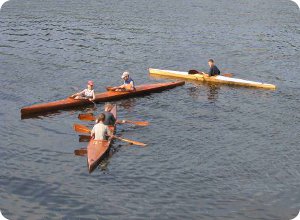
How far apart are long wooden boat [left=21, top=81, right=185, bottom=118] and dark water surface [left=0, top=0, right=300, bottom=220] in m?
0.45

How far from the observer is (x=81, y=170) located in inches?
677

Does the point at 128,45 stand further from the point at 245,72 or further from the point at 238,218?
the point at 238,218

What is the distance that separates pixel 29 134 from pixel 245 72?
54.1 ft

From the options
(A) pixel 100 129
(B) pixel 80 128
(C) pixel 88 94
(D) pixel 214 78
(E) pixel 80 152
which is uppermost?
(D) pixel 214 78

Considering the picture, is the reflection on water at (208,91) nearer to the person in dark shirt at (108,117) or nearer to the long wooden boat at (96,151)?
the person in dark shirt at (108,117)

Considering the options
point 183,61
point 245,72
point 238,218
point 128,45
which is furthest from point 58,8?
point 238,218

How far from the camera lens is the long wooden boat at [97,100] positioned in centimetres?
2239

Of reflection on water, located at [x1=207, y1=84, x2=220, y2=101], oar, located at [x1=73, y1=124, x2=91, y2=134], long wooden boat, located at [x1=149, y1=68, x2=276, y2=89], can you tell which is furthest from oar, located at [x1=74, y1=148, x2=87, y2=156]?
long wooden boat, located at [x1=149, y1=68, x2=276, y2=89]

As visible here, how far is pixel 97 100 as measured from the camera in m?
24.5

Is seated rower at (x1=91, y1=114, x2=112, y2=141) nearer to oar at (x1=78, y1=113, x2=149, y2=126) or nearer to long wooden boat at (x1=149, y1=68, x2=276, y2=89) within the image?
oar at (x1=78, y1=113, x2=149, y2=126)

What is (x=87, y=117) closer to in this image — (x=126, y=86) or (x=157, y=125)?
(x=157, y=125)

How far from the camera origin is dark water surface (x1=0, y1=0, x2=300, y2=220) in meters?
15.6

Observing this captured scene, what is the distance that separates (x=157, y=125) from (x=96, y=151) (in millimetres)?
4618

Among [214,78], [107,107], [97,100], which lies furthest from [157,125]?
[214,78]
